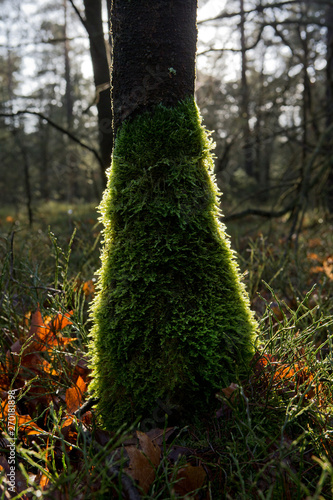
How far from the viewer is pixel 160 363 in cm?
157

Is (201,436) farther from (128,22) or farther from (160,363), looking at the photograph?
(128,22)

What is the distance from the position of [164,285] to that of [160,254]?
0.50 feet

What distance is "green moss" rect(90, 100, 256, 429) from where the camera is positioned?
5.16 feet

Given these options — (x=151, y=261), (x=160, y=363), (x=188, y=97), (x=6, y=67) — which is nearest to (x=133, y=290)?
(x=151, y=261)

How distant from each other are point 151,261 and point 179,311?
0.89ft

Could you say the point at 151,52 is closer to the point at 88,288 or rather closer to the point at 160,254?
the point at 160,254

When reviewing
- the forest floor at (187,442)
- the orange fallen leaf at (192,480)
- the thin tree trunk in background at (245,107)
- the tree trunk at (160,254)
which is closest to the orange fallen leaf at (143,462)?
the forest floor at (187,442)

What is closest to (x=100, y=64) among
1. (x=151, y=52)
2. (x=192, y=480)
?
(x=151, y=52)

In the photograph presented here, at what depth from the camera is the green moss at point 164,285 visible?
1.57m

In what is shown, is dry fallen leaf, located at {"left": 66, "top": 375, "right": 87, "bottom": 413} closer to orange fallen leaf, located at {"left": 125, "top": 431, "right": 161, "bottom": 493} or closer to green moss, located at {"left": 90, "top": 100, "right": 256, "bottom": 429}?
green moss, located at {"left": 90, "top": 100, "right": 256, "bottom": 429}

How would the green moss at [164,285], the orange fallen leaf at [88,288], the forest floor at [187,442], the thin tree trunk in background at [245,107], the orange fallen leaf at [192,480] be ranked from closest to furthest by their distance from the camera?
1. the forest floor at [187,442]
2. the orange fallen leaf at [192,480]
3. the green moss at [164,285]
4. the orange fallen leaf at [88,288]
5. the thin tree trunk in background at [245,107]

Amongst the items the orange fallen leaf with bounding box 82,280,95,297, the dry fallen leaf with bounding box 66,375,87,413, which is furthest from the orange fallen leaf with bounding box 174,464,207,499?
the orange fallen leaf with bounding box 82,280,95,297

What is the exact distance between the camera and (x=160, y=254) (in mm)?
1601

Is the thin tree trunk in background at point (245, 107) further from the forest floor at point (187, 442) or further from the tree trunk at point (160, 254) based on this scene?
the forest floor at point (187, 442)
